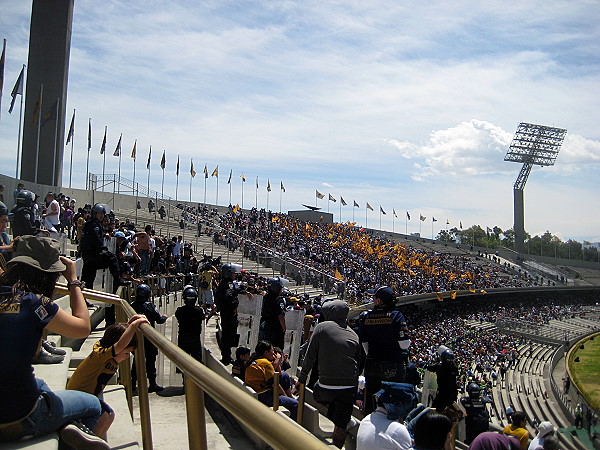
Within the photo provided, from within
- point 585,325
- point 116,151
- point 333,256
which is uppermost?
point 116,151

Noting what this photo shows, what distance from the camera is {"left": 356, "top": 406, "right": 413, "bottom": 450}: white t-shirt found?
3631mm

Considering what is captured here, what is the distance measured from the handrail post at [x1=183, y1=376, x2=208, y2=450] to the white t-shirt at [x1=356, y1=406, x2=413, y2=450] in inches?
75.0

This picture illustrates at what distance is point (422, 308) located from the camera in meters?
46.5

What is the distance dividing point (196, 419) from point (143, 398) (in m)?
1.31

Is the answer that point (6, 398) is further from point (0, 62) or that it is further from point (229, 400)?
point (0, 62)

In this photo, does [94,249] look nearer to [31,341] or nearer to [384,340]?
[384,340]

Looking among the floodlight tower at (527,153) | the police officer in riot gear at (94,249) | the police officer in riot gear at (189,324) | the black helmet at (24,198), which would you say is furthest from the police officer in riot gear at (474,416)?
the floodlight tower at (527,153)

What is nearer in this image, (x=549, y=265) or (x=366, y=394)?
(x=366, y=394)

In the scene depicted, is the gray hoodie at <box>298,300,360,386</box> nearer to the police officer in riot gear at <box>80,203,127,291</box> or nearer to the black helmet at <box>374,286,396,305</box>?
the black helmet at <box>374,286,396,305</box>

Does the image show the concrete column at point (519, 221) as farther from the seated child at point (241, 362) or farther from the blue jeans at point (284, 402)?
the blue jeans at point (284, 402)

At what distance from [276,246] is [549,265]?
195ft

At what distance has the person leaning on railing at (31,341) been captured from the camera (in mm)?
2443

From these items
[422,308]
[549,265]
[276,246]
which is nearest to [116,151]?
[276,246]

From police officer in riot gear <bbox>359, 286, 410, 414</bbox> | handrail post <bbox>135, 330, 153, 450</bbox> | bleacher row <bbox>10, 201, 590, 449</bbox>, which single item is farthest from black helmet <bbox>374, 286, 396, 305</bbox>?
handrail post <bbox>135, 330, 153, 450</bbox>
